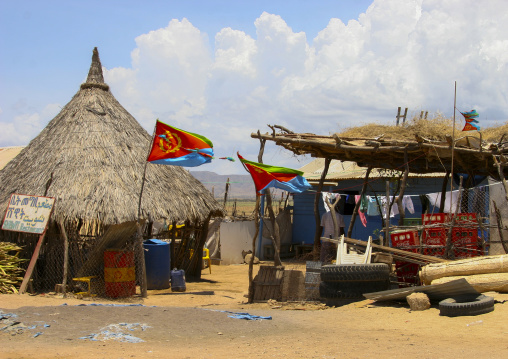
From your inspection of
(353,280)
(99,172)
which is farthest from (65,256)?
(353,280)

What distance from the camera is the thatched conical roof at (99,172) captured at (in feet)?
39.5

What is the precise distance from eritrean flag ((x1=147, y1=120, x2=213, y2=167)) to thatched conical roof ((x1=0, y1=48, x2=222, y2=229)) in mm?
1368

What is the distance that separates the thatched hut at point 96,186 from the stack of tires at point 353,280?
15.0ft

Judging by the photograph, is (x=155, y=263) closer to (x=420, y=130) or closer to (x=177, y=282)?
(x=177, y=282)

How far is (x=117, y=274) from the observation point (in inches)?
467

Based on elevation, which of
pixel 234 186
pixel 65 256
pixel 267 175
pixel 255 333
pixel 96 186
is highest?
pixel 234 186

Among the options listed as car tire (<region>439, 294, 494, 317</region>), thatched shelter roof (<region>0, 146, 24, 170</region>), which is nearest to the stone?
car tire (<region>439, 294, 494, 317</region>)

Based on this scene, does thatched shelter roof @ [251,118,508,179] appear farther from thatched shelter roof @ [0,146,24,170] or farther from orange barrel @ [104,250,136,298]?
thatched shelter roof @ [0,146,24,170]

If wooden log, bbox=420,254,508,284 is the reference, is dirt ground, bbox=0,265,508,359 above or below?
below

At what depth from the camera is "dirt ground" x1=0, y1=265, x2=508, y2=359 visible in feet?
20.4

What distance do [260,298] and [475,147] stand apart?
5.58 metres

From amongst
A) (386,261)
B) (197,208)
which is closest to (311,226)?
(197,208)

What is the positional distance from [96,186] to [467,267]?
792 cm

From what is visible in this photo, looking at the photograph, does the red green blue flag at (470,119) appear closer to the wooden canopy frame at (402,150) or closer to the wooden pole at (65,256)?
the wooden canopy frame at (402,150)
